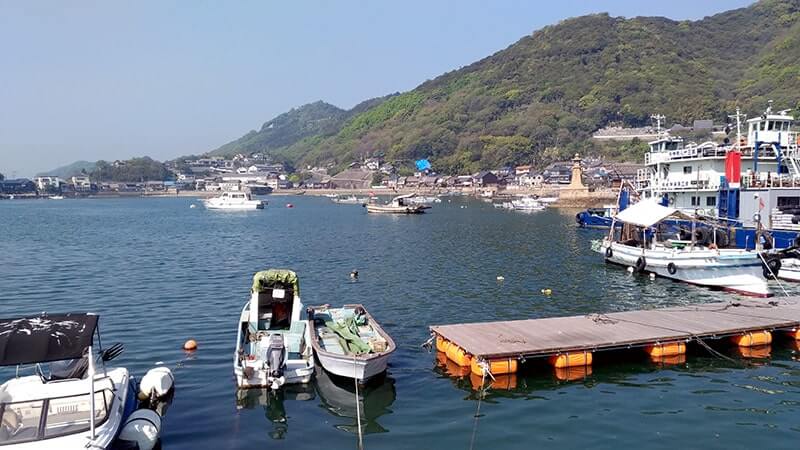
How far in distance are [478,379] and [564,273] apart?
24472mm

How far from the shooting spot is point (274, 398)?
720 inches

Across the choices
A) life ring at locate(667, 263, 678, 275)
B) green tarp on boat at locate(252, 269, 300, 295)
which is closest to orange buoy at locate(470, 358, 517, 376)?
green tarp on boat at locate(252, 269, 300, 295)

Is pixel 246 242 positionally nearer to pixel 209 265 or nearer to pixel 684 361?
pixel 209 265

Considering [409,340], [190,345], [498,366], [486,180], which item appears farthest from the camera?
[486,180]

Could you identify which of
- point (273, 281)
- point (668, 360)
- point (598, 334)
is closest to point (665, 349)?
point (668, 360)

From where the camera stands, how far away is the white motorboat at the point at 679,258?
3291 centimetres

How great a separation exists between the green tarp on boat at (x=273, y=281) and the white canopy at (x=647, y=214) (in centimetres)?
2419

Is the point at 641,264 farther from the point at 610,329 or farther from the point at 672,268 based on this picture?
the point at 610,329

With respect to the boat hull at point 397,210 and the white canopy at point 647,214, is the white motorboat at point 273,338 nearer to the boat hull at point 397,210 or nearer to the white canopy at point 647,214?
the white canopy at point 647,214

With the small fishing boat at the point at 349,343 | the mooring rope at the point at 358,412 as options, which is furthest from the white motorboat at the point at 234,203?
the mooring rope at the point at 358,412

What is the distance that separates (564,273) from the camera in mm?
42188

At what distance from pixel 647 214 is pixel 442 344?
22731 millimetres

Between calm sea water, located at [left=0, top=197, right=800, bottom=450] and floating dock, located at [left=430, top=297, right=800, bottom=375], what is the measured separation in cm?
81

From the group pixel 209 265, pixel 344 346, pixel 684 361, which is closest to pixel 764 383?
pixel 684 361
